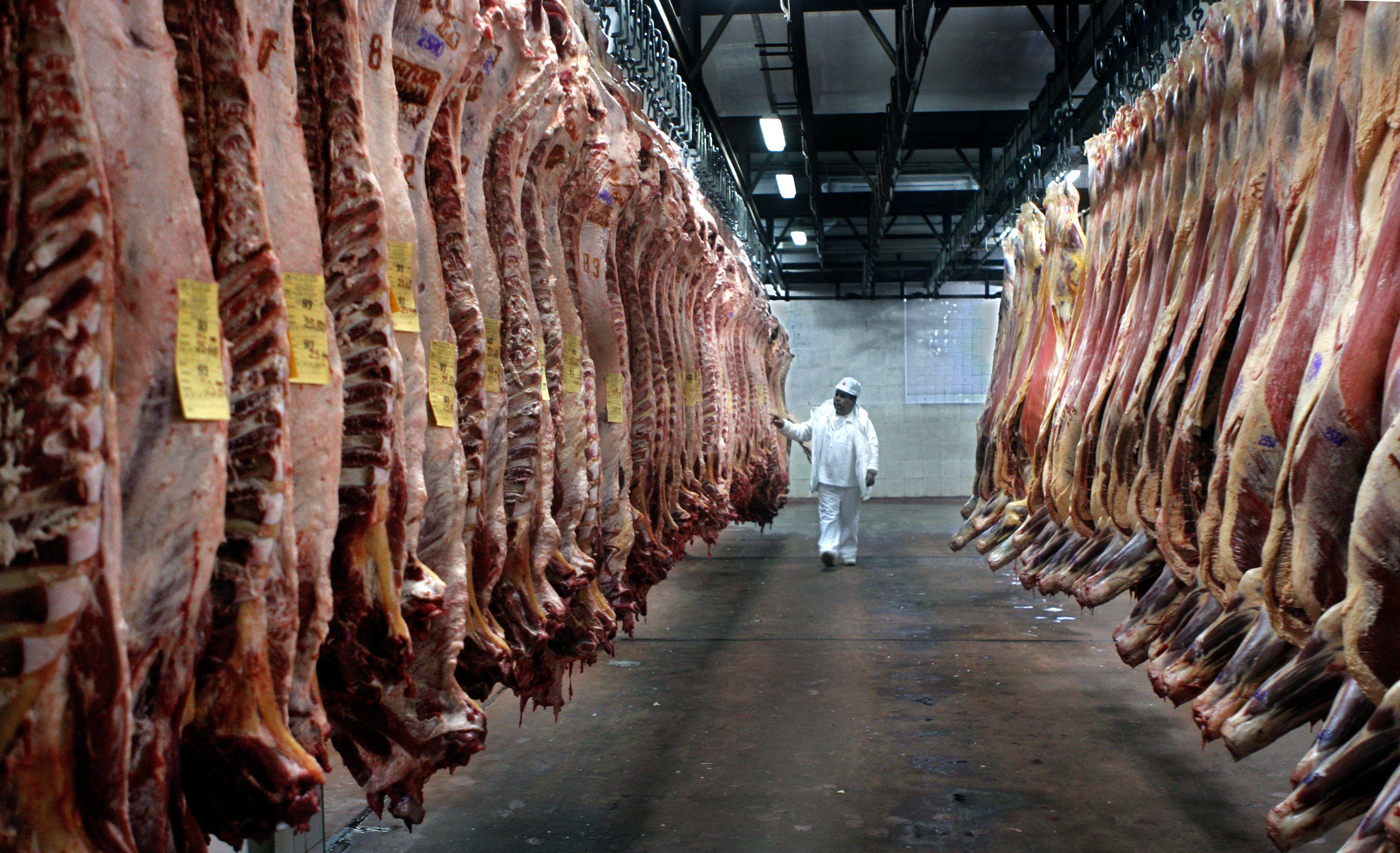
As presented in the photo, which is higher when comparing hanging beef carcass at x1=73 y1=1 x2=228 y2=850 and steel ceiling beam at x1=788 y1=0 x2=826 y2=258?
steel ceiling beam at x1=788 y1=0 x2=826 y2=258

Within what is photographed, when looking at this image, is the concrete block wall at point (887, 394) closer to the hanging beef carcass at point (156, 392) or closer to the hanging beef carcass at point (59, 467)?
the hanging beef carcass at point (156, 392)

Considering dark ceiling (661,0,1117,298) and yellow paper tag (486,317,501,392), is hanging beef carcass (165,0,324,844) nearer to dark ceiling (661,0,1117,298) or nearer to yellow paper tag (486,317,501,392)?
yellow paper tag (486,317,501,392)

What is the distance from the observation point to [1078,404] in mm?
4191

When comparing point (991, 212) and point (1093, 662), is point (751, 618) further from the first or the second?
point (991, 212)

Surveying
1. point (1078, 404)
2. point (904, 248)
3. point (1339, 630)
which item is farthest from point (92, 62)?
point (904, 248)

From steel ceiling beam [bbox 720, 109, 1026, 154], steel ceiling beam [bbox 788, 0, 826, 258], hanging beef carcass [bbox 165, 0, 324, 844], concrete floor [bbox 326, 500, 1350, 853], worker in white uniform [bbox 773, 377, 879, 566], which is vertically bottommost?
concrete floor [bbox 326, 500, 1350, 853]

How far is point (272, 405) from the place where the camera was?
1466 millimetres

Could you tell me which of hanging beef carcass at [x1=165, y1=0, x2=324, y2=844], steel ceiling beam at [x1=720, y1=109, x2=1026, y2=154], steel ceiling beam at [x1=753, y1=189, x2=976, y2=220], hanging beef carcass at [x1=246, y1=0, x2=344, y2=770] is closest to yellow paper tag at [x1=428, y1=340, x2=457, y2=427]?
hanging beef carcass at [x1=246, y1=0, x2=344, y2=770]

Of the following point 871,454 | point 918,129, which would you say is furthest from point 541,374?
A: point 918,129

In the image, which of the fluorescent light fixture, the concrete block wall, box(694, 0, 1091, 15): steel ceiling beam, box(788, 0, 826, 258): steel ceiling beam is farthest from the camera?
the concrete block wall

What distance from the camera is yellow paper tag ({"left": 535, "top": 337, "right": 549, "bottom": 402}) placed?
8.91 ft

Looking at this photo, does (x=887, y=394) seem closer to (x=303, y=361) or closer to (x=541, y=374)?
(x=541, y=374)

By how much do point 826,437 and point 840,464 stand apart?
419 millimetres

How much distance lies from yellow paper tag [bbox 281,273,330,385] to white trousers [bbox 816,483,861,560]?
10574mm
